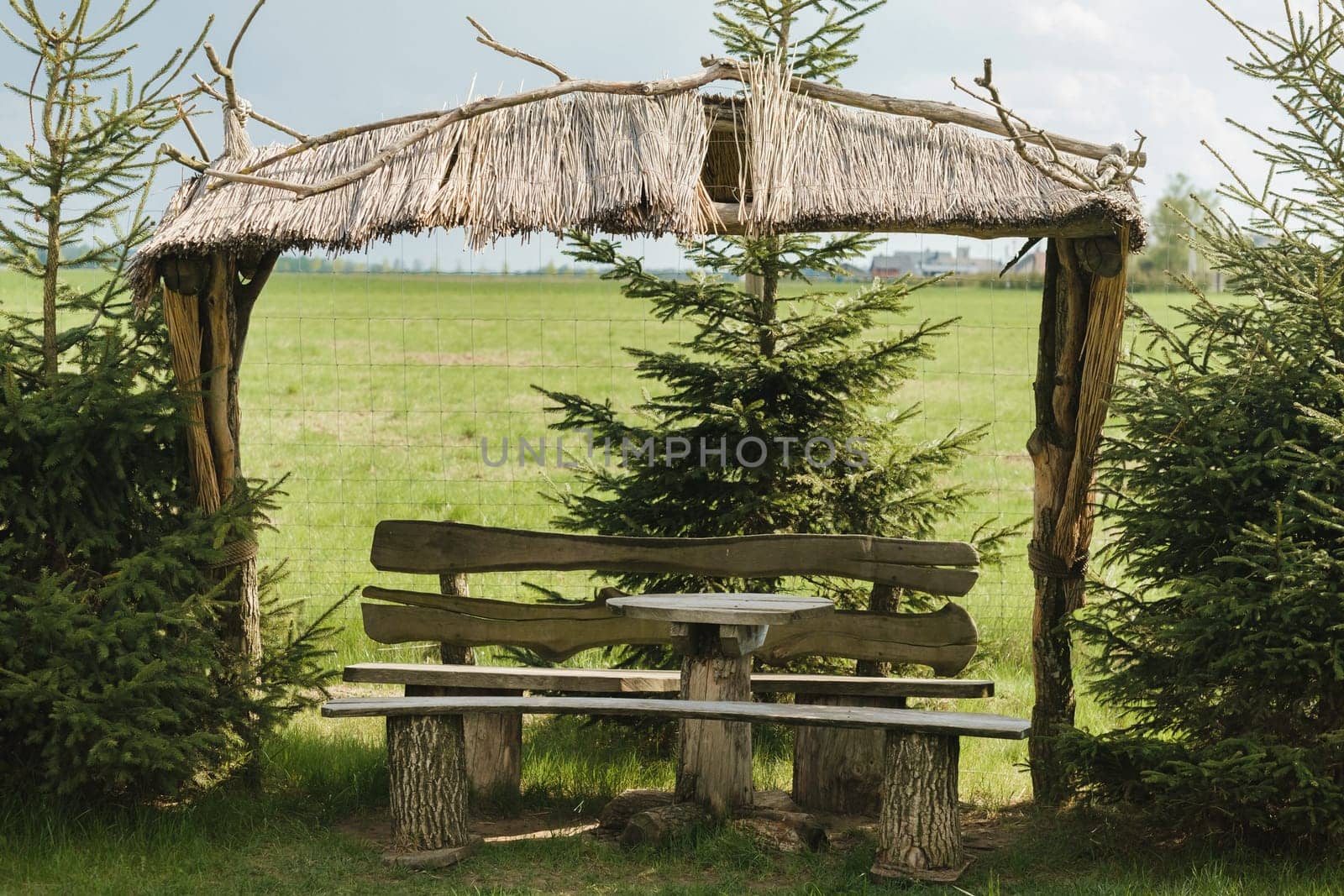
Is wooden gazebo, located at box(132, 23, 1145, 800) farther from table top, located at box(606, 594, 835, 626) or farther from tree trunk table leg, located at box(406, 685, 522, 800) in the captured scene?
table top, located at box(606, 594, 835, 626)

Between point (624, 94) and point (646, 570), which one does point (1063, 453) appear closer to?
point (646, 570)

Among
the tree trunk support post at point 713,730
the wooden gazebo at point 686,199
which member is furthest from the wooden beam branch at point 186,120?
the tree trunk support post at point 713,730

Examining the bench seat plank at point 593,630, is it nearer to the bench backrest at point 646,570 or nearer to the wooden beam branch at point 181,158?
the bench backrest at point 646,570

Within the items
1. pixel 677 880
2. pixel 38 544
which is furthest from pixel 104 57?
pixel 677 880

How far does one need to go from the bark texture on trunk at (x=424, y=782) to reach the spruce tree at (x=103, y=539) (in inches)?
29.8


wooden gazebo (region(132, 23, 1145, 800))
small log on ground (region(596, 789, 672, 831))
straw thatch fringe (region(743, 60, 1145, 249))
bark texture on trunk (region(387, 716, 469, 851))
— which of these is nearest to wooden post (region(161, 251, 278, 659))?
wooden gazebo (region(132, 23, 1145, 800))

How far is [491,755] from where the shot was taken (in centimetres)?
507

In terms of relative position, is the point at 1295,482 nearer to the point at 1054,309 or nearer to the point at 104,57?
the point at 1054,309

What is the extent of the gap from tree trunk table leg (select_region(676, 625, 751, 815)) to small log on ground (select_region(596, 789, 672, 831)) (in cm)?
18

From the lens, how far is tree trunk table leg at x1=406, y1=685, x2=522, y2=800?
505 centimetres

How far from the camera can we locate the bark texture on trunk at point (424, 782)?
430cm

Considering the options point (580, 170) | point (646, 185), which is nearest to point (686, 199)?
point (646, 185)

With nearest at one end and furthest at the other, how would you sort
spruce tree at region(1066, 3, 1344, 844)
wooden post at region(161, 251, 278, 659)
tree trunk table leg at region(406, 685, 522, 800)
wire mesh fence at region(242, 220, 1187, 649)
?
spruce tree at region(1066, 3, 1344, 844) → wooden post at region(161, 251, 278, 659) → tree trunk table leg at region(406, 685, 522, 800) → wire mesh fence at region(242, 220, 1187, 649)

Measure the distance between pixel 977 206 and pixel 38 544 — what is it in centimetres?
381
